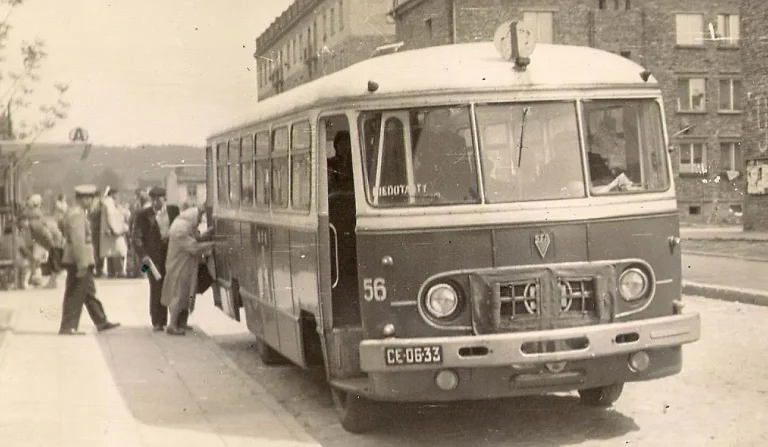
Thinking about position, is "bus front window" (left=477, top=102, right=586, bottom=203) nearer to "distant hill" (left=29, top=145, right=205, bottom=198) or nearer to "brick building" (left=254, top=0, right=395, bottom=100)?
"distant hill" (left=29, top=145, right=205, bottom=198)

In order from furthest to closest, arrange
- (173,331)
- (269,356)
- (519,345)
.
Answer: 1. (173,331)
2. (269,356)
3. (519,345)

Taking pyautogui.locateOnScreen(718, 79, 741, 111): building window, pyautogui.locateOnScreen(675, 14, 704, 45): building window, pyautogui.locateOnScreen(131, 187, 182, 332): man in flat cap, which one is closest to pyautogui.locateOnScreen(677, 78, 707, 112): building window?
pyautogui.locateOnScreen(718, 79, 741, 111): building window

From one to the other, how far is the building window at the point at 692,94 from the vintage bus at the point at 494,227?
46.6 metres

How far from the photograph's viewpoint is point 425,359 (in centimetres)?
785

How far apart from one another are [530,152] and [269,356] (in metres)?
5.22

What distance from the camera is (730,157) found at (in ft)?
178

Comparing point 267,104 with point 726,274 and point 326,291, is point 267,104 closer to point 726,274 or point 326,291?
point 326,291

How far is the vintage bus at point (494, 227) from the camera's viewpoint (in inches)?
316

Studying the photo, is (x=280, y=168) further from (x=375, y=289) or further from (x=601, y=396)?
(x=601, y=396)

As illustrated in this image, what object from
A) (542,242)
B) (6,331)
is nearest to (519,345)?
(542,242)

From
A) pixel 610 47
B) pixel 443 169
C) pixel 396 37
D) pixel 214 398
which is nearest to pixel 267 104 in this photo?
pixel 214 398

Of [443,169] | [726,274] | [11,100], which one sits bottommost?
[726,274]

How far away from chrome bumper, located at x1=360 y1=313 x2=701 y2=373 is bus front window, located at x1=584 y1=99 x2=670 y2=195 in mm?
1015

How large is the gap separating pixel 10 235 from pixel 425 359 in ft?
52.5
